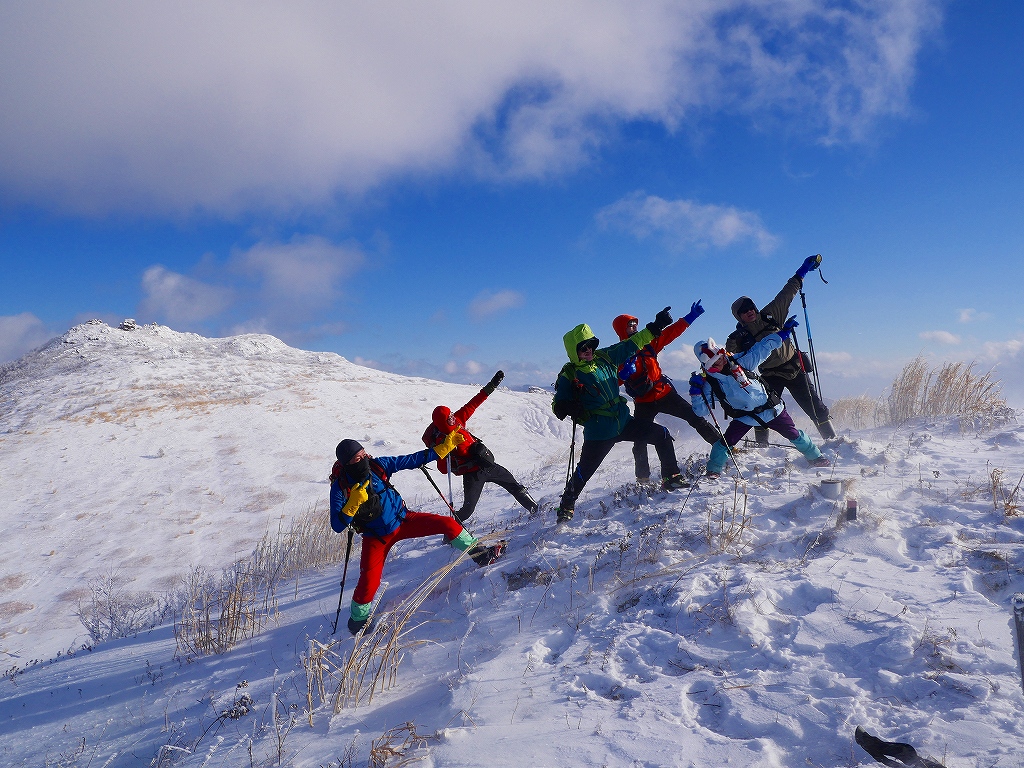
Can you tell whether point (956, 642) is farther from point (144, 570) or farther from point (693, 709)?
point (144, 570)

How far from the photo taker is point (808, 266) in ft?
21.7

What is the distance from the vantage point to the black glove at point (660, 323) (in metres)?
5.66

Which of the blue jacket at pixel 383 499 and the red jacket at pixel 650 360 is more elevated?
the red jacket at pixel 650 360

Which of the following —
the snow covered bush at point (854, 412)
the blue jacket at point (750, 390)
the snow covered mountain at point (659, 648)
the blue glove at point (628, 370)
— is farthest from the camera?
the snow covered bush at point (854, 412)

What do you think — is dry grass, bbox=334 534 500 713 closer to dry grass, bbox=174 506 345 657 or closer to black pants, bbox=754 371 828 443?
dry grass, bbox=174 506 345 657

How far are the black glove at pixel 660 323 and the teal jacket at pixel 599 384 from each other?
0.25 ft

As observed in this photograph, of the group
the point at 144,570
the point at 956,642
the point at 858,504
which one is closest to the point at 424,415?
the point at 144,570

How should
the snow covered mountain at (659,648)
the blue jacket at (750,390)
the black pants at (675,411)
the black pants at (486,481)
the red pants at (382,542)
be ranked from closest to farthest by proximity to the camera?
the snow covered mountain at (659,648), the red pants at (382,542), the blue jacket at (750,390), the black pants at (675,411), the black pants at (486,481)

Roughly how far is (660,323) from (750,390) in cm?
117

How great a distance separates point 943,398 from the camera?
29.0 ft

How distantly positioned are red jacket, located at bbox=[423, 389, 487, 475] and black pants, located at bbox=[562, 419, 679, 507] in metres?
1.34

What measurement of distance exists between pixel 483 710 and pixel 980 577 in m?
3.28

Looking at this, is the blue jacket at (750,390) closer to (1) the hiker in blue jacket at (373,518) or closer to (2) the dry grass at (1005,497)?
(2) the dry grass at (1005,497)

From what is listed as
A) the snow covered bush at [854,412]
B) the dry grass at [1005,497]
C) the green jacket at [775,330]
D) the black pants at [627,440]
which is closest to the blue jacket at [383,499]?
the black pants at [627,440]
